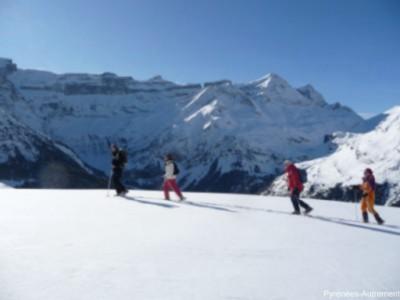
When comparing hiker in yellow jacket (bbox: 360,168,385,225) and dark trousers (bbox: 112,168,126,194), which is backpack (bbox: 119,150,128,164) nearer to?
dark trousers (bbox: 112,168,126,194)

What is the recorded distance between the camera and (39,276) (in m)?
7.91

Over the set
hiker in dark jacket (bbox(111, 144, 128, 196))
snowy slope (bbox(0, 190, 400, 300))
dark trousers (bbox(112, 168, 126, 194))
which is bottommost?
snowy slope (bbox(0, 190, 400, 300))

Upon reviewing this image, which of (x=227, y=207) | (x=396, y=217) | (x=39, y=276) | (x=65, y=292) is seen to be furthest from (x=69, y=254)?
(x=396, y=217)

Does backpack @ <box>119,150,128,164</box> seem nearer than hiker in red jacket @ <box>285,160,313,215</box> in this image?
No

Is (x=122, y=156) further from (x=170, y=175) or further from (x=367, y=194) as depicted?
(x=367, y=194)

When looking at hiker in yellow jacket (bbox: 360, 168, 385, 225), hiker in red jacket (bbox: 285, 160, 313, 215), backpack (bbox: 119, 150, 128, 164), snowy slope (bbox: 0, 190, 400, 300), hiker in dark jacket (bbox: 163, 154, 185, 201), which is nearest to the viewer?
snowy slope (bbox: 0, 190, 400, 300)

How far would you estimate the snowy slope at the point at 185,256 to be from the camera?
760cm

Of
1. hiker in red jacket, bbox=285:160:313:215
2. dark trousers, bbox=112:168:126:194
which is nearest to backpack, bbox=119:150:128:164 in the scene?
dark trousers, bbox=112:168:126:194

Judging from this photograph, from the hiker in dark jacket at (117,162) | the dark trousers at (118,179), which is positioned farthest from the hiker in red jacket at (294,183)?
the dark trousers at (118,179)

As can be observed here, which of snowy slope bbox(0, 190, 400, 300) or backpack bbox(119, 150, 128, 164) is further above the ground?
backpack bbox(119, 150, 128, 164)

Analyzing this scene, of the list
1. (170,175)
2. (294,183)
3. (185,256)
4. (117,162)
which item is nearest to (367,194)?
(294,183)

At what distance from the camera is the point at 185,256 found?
9773mm

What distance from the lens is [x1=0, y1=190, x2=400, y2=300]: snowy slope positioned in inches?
299

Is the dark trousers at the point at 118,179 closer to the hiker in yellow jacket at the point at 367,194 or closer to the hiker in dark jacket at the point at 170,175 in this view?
the hiker in dark jacket at the point at 170,175
